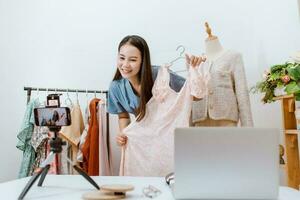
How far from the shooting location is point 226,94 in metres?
1.98

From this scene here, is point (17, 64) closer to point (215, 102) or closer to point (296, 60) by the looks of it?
point (215, 102)

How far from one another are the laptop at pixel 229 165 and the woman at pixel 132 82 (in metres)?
1.16

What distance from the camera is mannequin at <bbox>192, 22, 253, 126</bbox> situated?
6.40 ft

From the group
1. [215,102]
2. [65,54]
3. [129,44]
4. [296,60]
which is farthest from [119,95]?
[296,60]

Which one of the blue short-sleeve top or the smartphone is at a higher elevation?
the blue short-sleeve top

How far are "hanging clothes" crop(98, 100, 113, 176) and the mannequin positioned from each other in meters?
0.70

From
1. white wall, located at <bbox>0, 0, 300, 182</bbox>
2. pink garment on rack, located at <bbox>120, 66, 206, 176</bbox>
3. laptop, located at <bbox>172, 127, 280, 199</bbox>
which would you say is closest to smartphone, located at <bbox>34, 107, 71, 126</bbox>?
laptop, located at <bbox>172, 127, 280, 199</bbox>

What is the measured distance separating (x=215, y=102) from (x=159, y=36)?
91 cm

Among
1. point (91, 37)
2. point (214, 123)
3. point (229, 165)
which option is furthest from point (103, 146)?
point (229, 165)

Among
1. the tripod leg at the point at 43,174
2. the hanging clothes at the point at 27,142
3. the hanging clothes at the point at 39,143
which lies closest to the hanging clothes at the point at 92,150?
the hanging clothes at the point at 39,143

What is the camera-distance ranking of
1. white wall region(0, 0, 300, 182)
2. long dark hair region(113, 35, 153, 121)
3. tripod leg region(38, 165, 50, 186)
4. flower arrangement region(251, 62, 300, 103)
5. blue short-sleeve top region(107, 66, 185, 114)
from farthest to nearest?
white wall region(0, 0, 300, 182), blue short-sleeve top region(107, 66, 185, 114), long dark hair region(113, 35, 153, 121), flower arrangement region(251, 62, 300, 103), tripod leg region(38, 165, 50, 186)

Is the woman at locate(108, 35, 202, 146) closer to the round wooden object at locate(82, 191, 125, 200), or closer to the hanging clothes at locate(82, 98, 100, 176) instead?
the hanging clothes at locate(82, 98, 100, 176)

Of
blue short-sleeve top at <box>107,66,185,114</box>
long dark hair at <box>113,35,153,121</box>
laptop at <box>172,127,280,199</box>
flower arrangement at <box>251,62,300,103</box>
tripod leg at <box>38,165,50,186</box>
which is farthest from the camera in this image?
blue short-sleeve top at <box>107,66,185,114</box>

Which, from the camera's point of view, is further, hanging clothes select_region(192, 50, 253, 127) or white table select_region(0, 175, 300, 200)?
hanging clothes select_region(192, 50, 253, 127)
